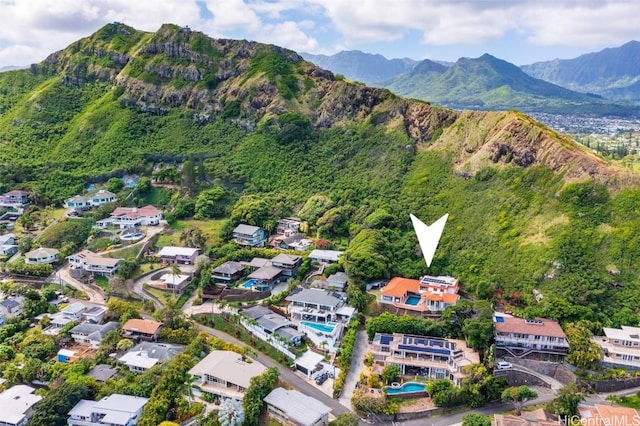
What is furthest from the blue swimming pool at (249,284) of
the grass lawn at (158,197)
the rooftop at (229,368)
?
the grass lawn at (158,197)

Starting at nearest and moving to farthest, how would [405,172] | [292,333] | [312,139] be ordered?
[292,333], [405,172], [312,139]

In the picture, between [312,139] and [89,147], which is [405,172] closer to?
[312,139]

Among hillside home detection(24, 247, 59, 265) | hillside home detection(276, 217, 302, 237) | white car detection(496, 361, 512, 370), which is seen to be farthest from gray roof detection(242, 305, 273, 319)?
hillside home detection(24, 247, 59, 265)

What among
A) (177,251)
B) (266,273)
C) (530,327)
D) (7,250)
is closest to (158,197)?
(177,251)

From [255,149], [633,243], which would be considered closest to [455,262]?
[633,243]

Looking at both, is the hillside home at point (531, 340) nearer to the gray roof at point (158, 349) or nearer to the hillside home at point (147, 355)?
the gray roof at point (158, 349)

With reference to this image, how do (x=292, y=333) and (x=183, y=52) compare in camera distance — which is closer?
(x=292, y=333)

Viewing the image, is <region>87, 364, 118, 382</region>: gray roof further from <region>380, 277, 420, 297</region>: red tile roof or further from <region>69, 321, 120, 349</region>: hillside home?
<region>380, 277, 420, 297</region>: red tile roof
